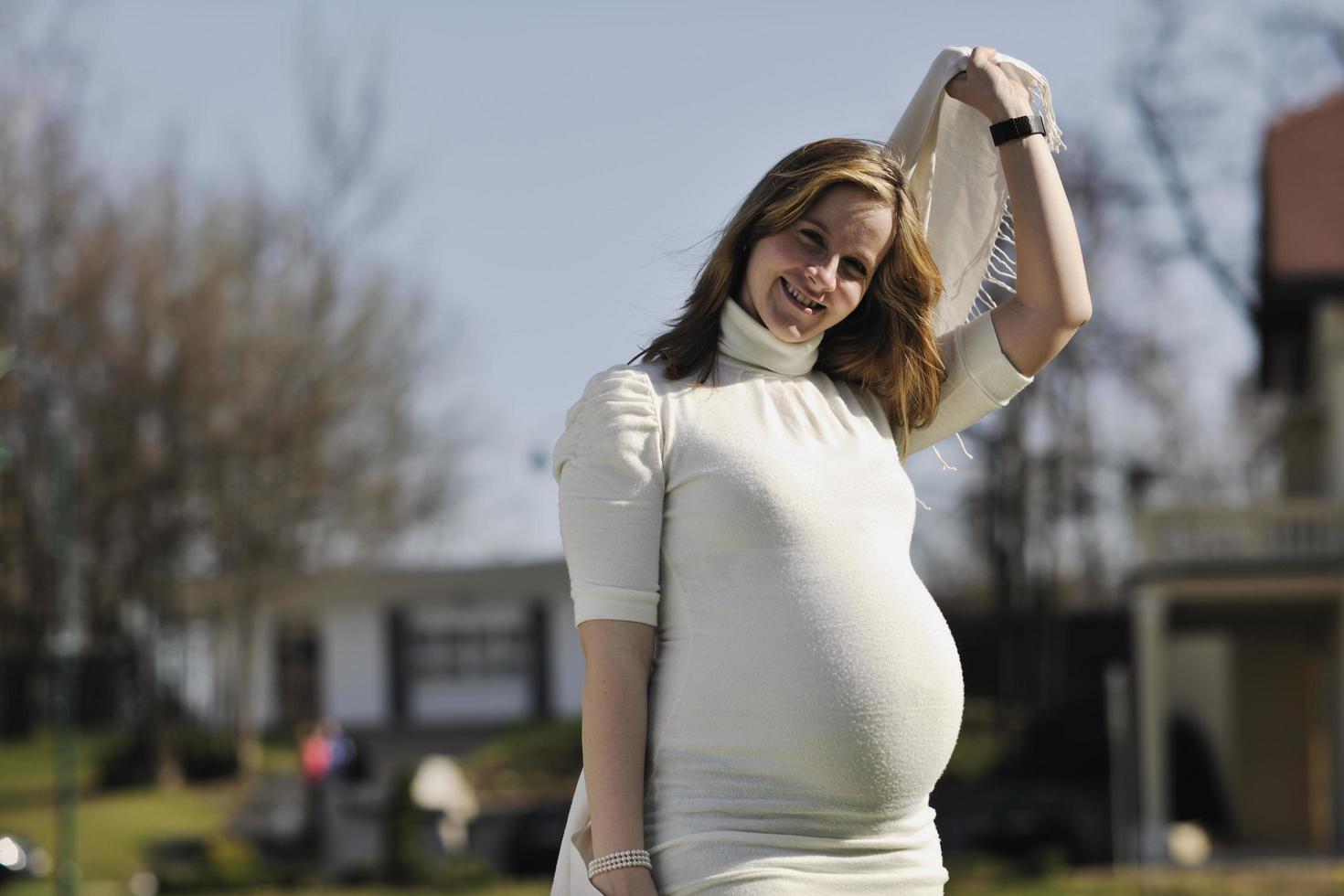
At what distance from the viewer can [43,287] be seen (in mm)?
32688

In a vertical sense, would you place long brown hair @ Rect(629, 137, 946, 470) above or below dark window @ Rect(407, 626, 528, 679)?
above

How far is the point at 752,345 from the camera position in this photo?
251cm

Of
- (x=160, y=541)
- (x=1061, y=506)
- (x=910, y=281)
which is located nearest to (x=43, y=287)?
(x=160, y=541)

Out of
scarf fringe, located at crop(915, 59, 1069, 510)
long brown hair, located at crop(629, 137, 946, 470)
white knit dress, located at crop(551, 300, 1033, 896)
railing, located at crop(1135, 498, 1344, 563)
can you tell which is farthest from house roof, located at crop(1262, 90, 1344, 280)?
white knit dress, located at crop(551, 300, 1033, 896)

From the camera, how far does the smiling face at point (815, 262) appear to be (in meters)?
2.47

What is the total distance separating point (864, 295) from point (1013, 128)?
0.34 meters

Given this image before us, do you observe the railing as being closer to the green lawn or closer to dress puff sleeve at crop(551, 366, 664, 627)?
the green lawn

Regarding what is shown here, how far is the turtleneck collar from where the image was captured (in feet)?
8.20

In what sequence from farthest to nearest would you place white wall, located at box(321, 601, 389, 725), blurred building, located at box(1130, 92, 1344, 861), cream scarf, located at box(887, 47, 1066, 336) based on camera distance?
white wall, located at box(321, 601, 389, 725) < blurred building, located at box(1130, 92, 1344, 861) < cream scarf, located at box(887, 47, 1066, 336)

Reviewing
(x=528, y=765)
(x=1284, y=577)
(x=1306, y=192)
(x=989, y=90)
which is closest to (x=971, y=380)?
(x=989, y=90)

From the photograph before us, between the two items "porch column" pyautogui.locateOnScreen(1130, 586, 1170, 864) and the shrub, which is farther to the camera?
the shrub

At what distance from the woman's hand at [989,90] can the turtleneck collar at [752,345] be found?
1.55ft

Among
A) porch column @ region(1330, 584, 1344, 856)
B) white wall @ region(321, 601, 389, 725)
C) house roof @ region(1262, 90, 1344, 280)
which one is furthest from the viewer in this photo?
white wall @ region(321, 601, 389, 725)

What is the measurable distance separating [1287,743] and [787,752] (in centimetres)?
2780
